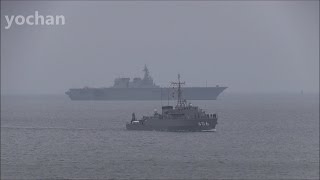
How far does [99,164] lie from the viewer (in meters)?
58.6

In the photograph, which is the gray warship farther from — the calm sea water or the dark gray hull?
the calm sea water

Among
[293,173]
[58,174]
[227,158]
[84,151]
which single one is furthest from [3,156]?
[293,173]

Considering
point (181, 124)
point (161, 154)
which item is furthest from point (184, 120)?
point (161, 154)

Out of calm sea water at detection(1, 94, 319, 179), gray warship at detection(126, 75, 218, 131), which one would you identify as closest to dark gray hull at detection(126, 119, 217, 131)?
gray warship at detection(126, 75, 218, 131)

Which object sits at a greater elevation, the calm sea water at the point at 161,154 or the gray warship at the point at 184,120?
the gray warship at the point at 184,120

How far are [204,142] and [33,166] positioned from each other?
83.2ft

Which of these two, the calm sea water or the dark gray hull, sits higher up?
the dark gray hull

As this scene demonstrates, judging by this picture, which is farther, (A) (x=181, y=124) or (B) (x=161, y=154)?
(A) (x=181, y=124)

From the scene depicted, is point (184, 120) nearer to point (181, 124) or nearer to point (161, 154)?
point (181, 124)

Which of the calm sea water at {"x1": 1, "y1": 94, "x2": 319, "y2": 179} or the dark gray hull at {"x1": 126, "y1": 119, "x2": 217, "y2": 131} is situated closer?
the calm sea water at {"x1": 1, "y1": 94, "x2": 319, "y2": 179}

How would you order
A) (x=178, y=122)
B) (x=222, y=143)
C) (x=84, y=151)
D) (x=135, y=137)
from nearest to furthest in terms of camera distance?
(x=84, y=151) < (x=222, y=143) < (x=135, y=137) < (x=178, y=122)

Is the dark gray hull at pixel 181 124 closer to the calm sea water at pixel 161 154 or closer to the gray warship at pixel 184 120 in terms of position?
the gray warship at pixel 184 120

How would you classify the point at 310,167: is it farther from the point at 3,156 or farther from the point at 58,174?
the point at 3,156

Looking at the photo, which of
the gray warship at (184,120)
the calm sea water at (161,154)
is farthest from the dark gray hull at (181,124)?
the calm sea water at (161,154)
